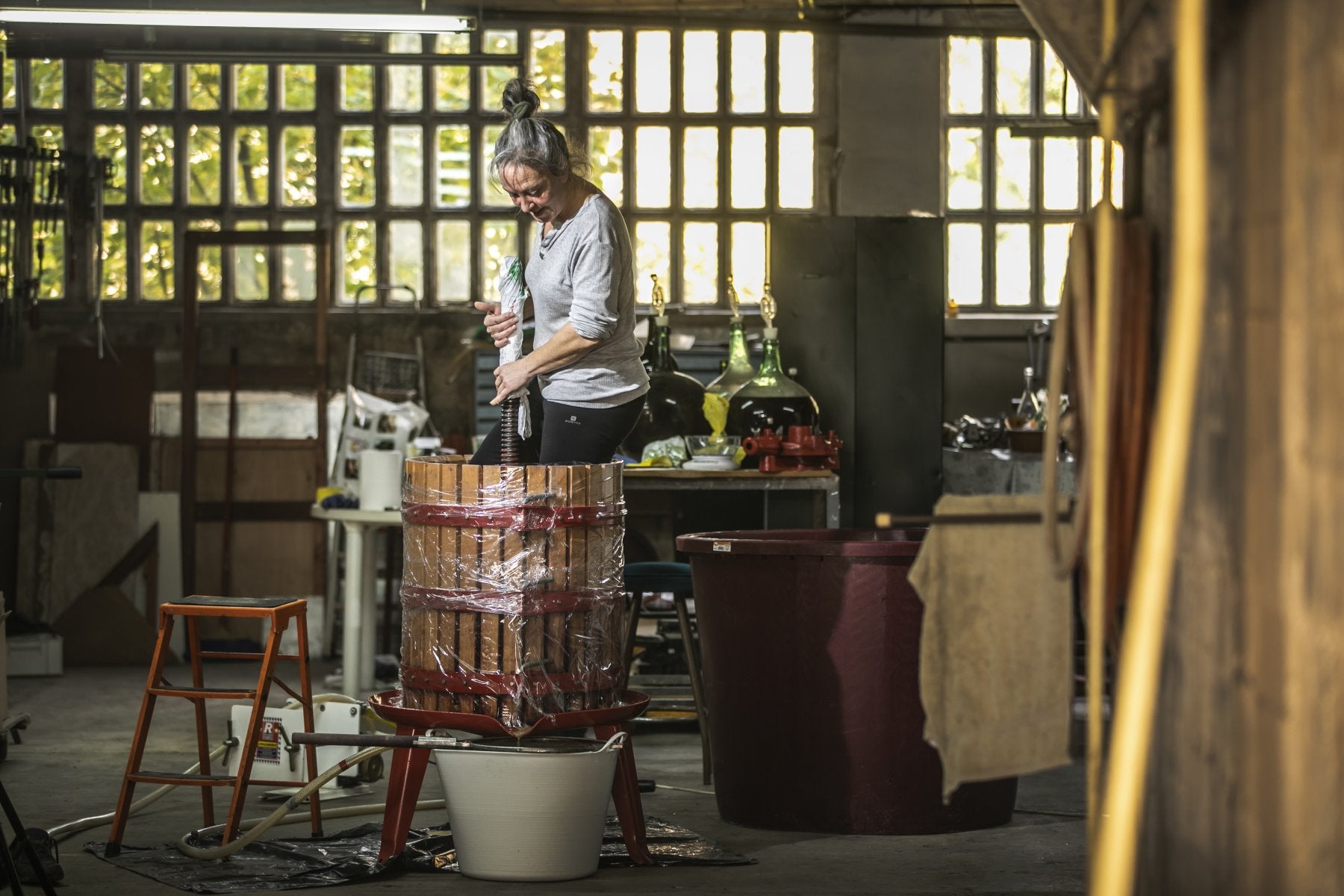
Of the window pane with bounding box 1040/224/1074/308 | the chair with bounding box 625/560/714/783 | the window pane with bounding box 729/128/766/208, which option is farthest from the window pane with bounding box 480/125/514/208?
the chair with bounding box 625/560/714/783

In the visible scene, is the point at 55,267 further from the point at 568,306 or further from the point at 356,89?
the point at 568,306

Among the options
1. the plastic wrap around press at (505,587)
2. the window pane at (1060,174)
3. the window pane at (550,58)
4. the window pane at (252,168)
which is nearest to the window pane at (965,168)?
the window pane at (1060,174)

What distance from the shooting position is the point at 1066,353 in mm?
2031

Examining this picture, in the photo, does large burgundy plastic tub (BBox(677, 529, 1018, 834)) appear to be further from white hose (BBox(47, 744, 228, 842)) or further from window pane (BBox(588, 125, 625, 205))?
window pane (BBox(588, 125, 625, 205))

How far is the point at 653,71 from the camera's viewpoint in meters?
8.88

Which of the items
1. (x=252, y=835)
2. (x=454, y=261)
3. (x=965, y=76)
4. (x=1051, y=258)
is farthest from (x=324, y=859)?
(x=965, y=76)

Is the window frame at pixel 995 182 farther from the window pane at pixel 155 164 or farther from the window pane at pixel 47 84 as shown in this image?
the window pane at pixel 47 84

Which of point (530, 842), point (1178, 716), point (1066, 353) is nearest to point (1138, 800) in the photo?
point (1178, 716)

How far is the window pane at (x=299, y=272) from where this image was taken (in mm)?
8805

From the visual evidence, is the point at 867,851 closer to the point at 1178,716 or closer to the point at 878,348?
the point at 1178,716

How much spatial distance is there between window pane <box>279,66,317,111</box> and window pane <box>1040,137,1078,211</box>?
432 cm

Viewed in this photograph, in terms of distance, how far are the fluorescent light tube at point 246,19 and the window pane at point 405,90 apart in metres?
2.55

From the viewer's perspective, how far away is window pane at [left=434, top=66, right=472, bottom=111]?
29.0 ft

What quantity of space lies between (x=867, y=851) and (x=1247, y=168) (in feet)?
7.67
